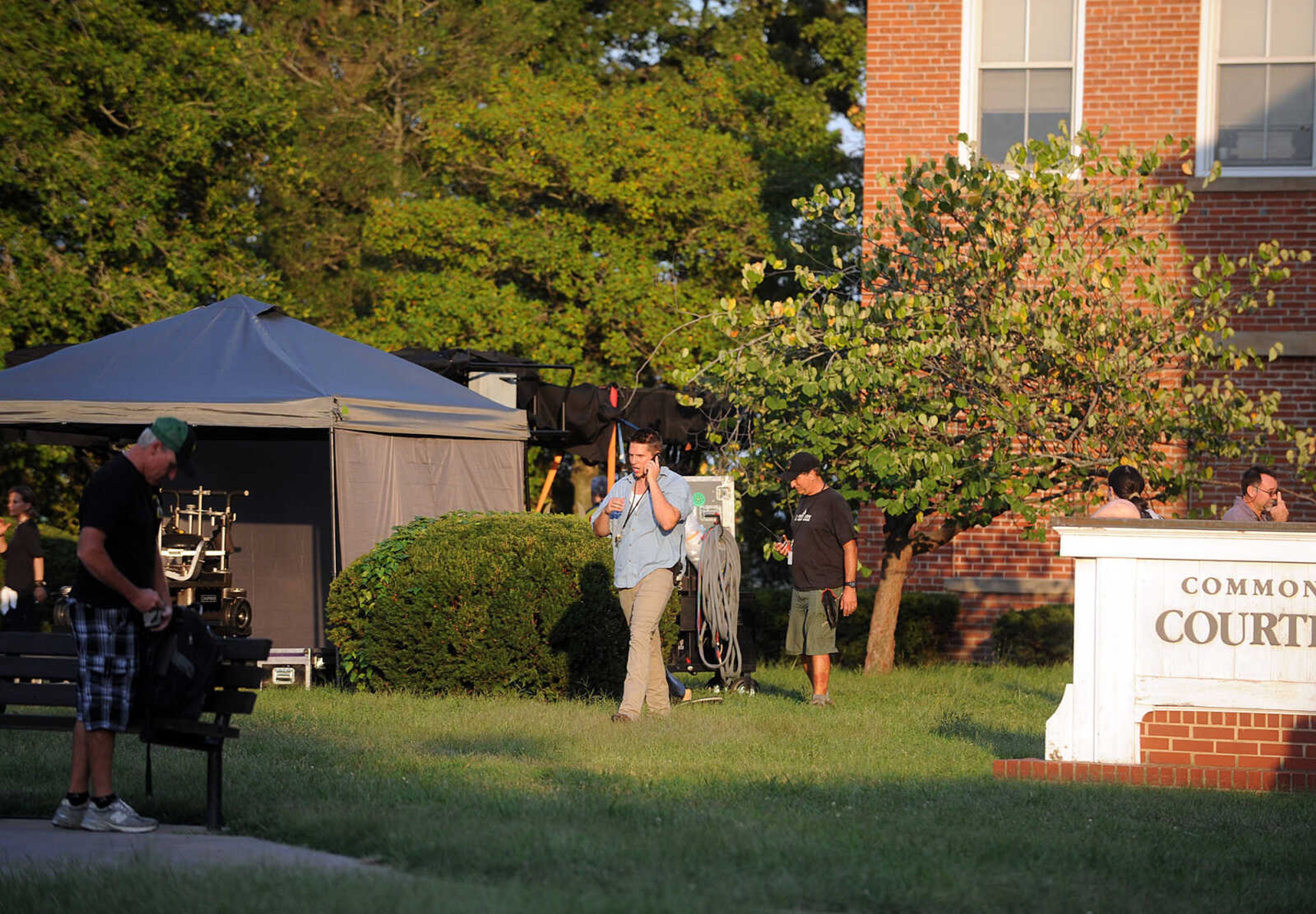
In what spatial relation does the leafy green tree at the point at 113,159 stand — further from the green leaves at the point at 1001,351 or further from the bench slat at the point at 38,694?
the bench slat at the point at 38,694

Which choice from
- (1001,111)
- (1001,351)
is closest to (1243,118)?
(1001,111)

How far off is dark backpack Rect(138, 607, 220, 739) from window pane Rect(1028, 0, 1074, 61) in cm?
1313

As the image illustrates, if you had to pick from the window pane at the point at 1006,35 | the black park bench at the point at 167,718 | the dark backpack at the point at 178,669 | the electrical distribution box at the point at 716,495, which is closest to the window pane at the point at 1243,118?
the window pane at the point at 1006,35

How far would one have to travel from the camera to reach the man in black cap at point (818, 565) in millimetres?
11453

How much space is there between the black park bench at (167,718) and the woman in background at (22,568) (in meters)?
6.40

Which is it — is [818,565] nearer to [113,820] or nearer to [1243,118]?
[113,820]

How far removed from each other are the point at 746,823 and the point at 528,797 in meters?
1.20

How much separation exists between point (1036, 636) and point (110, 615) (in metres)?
11.8

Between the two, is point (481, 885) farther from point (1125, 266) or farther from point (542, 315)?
point (542, 315)

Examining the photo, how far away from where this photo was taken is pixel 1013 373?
1241 centimetres

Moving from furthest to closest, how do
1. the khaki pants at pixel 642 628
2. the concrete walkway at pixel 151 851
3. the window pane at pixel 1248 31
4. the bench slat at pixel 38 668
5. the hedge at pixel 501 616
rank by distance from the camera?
1. the window pane at pixel 1248 31
2. the hedge at pixel 501 616
3. the khaki pants at pixel 642 628
4. the bench slat at pixel 38 668
5. the concrete walkway at pixel 151 851

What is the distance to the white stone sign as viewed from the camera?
8.16 meters

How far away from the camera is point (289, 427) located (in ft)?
41.3

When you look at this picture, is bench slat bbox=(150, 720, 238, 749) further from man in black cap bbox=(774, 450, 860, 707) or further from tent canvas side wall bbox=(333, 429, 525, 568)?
tent canvas side wall bbox=(333, 429, 525, 568)
